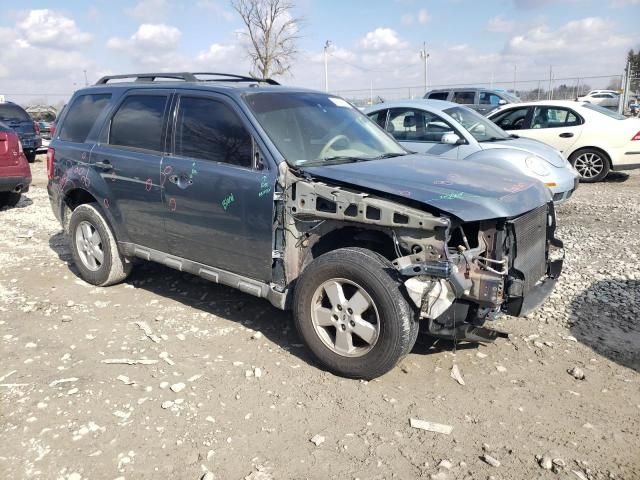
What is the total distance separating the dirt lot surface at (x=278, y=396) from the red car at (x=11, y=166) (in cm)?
410

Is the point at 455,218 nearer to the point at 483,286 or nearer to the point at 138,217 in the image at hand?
the point at 483,286

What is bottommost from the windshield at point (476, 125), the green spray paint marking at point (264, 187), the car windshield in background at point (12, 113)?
the green spray paint marking at point (264, 187)

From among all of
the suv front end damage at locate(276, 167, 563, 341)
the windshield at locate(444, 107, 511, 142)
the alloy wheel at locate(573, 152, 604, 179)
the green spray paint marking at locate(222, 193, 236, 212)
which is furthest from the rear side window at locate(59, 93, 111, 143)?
the alloy wheel at locate(573, 152, 604, 179)

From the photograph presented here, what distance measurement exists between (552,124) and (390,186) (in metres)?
9.16

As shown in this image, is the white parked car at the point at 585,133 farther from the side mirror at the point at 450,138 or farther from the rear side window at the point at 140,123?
the rear side window at the point at 140,123

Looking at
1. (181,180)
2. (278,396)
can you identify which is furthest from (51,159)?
(278,396)

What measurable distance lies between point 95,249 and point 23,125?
1250 cm

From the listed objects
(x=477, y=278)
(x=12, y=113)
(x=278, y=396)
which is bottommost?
(x=278, y=396)

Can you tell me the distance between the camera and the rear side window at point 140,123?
464 centimetres

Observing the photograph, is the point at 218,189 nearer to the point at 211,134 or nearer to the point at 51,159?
the point at 211,134

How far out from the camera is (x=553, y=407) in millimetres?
3346

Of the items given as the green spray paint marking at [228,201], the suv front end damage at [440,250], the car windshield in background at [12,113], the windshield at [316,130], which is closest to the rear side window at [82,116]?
the windshield at [316,130]

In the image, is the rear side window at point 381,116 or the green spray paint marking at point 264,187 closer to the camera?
the green spray paint marking at point 264,187

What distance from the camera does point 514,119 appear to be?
11.7 m
